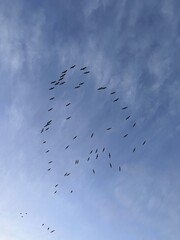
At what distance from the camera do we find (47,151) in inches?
2101

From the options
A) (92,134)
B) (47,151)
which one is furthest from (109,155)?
(47,151)

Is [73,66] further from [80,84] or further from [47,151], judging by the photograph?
[47,151]

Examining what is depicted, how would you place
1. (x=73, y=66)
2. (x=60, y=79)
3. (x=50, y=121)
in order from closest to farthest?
(x=73, y=66), (x=60, y=79), (x=50, y=121)

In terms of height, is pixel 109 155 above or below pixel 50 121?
below

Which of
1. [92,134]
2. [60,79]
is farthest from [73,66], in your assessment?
[92,134]

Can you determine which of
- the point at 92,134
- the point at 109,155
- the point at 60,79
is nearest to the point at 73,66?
the point at 60,79

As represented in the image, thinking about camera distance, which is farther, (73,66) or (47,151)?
(47,151)

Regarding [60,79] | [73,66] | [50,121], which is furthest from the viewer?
[50,121]

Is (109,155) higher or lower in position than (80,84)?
lower

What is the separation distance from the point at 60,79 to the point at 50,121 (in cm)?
690

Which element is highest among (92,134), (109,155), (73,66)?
(73,66)

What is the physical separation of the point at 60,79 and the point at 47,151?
10809 mm

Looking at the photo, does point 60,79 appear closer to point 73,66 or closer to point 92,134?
point 73,66

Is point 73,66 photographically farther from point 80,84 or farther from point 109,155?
point 109,155
